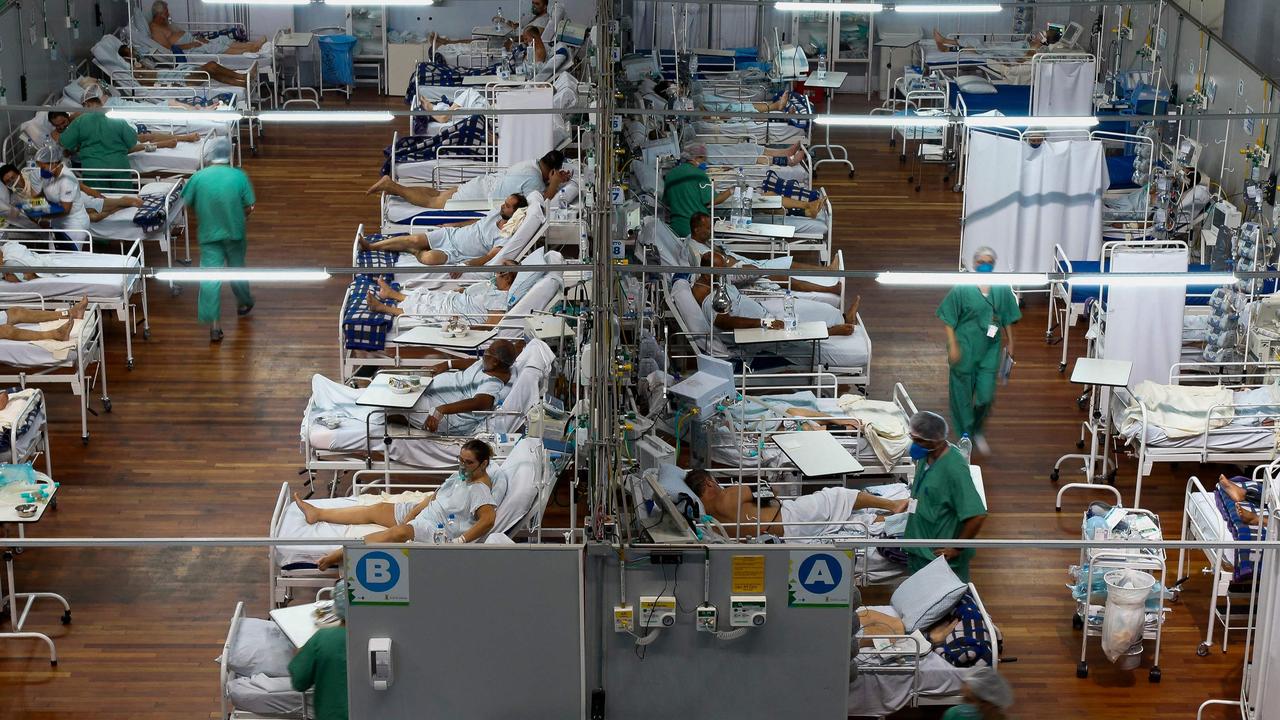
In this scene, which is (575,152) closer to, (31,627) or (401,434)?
(401,434)

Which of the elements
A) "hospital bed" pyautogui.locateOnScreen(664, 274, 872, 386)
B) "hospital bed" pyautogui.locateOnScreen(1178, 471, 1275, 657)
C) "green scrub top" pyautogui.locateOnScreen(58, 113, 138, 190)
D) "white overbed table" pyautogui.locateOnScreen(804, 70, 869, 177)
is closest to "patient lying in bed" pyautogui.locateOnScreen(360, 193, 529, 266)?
"hospital bed" pyautogui.locateOnScreen(664, 274, 872, 386)

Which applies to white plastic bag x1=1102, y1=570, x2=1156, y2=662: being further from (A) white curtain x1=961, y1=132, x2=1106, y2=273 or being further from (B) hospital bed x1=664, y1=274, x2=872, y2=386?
(A) white curtain x1=961, y1=132, x2=1106, y2=273

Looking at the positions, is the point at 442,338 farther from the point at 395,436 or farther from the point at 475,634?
the point at 475,634

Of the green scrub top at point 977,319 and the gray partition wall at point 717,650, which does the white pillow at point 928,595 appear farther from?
the green scrub top at point 977,319

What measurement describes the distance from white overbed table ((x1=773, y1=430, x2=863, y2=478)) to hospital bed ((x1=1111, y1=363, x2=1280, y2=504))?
1641mm

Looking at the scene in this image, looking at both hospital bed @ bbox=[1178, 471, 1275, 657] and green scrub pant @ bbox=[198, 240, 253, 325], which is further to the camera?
green scrub pant @ bbox=[198, 240, 253, 325]

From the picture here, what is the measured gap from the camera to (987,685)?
7.23 metres

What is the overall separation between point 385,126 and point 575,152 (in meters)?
3.76

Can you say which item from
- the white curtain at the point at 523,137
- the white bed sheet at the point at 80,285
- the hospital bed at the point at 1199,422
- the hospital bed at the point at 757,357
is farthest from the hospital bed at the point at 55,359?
the hospital bed at the point at 1199,422

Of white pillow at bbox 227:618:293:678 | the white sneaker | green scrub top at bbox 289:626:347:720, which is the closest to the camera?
green scrub top at bbox 289:626:347:720

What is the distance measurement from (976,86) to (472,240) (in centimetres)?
612

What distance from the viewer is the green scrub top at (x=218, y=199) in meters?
11.3

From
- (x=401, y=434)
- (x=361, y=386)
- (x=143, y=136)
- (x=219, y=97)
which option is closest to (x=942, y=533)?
(x=401, y=434)

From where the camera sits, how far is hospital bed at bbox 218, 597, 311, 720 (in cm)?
692
